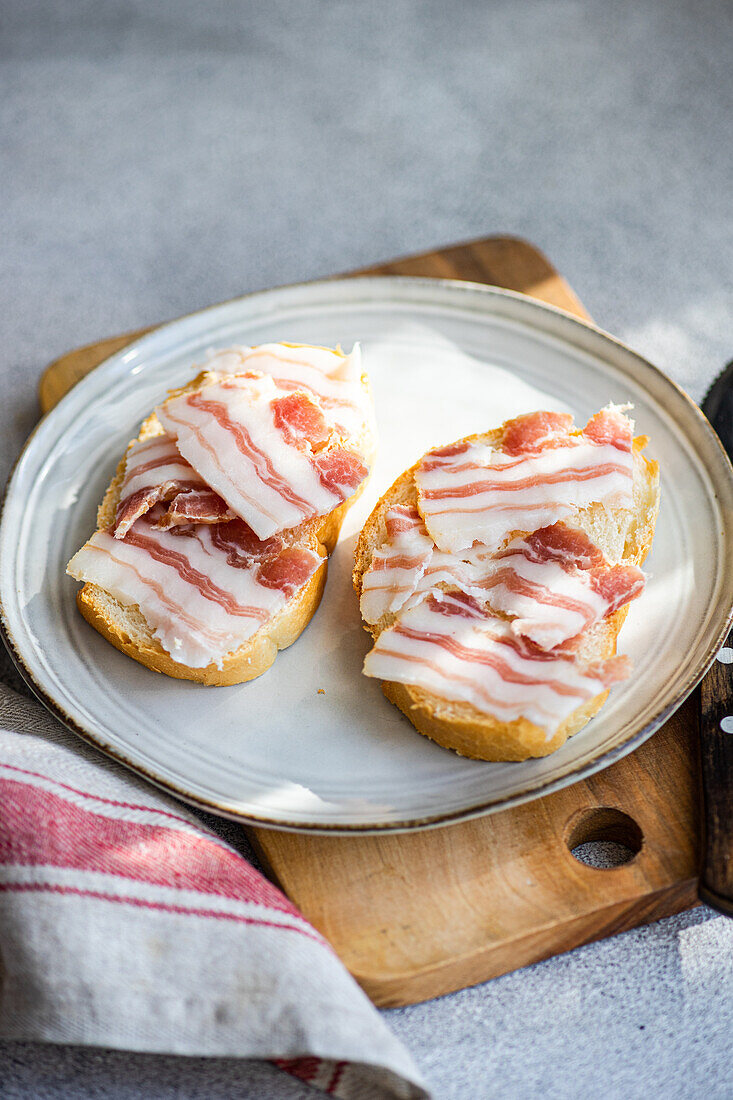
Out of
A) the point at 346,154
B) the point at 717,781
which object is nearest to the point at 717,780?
the point at 717,781

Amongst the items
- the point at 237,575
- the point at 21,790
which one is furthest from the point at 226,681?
the point at 21,790

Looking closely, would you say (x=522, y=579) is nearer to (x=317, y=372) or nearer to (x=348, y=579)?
(x=348, y=579)

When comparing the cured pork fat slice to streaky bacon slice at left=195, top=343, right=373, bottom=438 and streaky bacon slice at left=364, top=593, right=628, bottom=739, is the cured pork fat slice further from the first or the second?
streaky bacon slice at left=195, top=343, right=373, bottom=438

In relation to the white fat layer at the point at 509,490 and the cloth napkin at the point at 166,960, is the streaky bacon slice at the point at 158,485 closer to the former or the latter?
the white fat layer at the point at 509,490

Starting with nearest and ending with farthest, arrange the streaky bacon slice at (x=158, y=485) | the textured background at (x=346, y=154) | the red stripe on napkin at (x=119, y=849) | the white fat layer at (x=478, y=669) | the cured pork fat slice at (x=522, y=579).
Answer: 1. the red stripe on napkin at (x=119, y=849)
2. the white fat layer at (x=478, y=669)
3. the cured pork fat slice at (x=522, y=579)
4. the streaky bacon slice at (x=158, y=485)
5. the textured background at (x=346, y=154)

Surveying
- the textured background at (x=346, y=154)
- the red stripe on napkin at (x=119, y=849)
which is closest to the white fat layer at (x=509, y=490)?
the red stripe on napkin at (x=119, y=849)

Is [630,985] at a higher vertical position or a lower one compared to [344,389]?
lower

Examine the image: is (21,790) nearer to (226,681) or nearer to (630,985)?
(226,681)
